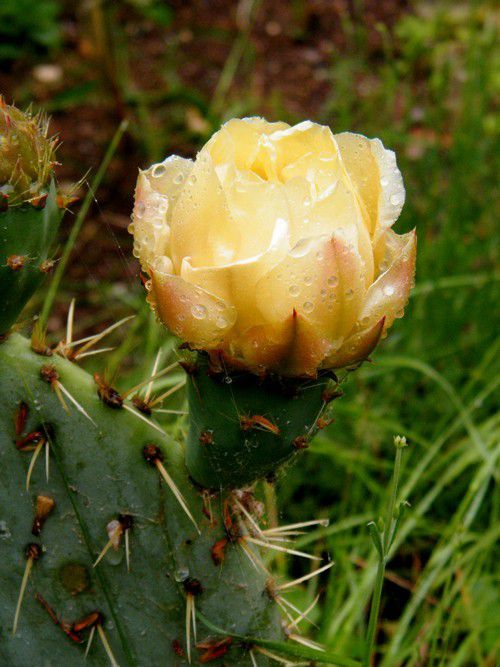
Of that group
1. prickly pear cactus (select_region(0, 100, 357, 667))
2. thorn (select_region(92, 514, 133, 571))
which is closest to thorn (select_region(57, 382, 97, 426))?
prickly pear cactus (select_region(0, 100, 357, 667))

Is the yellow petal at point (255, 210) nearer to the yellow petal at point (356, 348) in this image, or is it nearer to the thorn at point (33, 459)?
the yellow petal at point (356, 348)

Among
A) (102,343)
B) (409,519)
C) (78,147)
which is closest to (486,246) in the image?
(409,519)

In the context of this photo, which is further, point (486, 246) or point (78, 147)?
point (78, 147)

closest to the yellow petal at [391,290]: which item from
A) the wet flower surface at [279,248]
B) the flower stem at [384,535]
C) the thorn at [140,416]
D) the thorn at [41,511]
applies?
the wet flower surface at [279,248]

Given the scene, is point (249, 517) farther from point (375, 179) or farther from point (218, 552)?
point (375, 179)

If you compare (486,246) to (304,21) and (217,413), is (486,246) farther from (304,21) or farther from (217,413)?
(304,21)

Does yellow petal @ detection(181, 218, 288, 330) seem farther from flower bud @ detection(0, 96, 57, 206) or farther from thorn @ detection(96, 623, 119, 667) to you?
thorn @ detection(96, 623, 119, 667)
